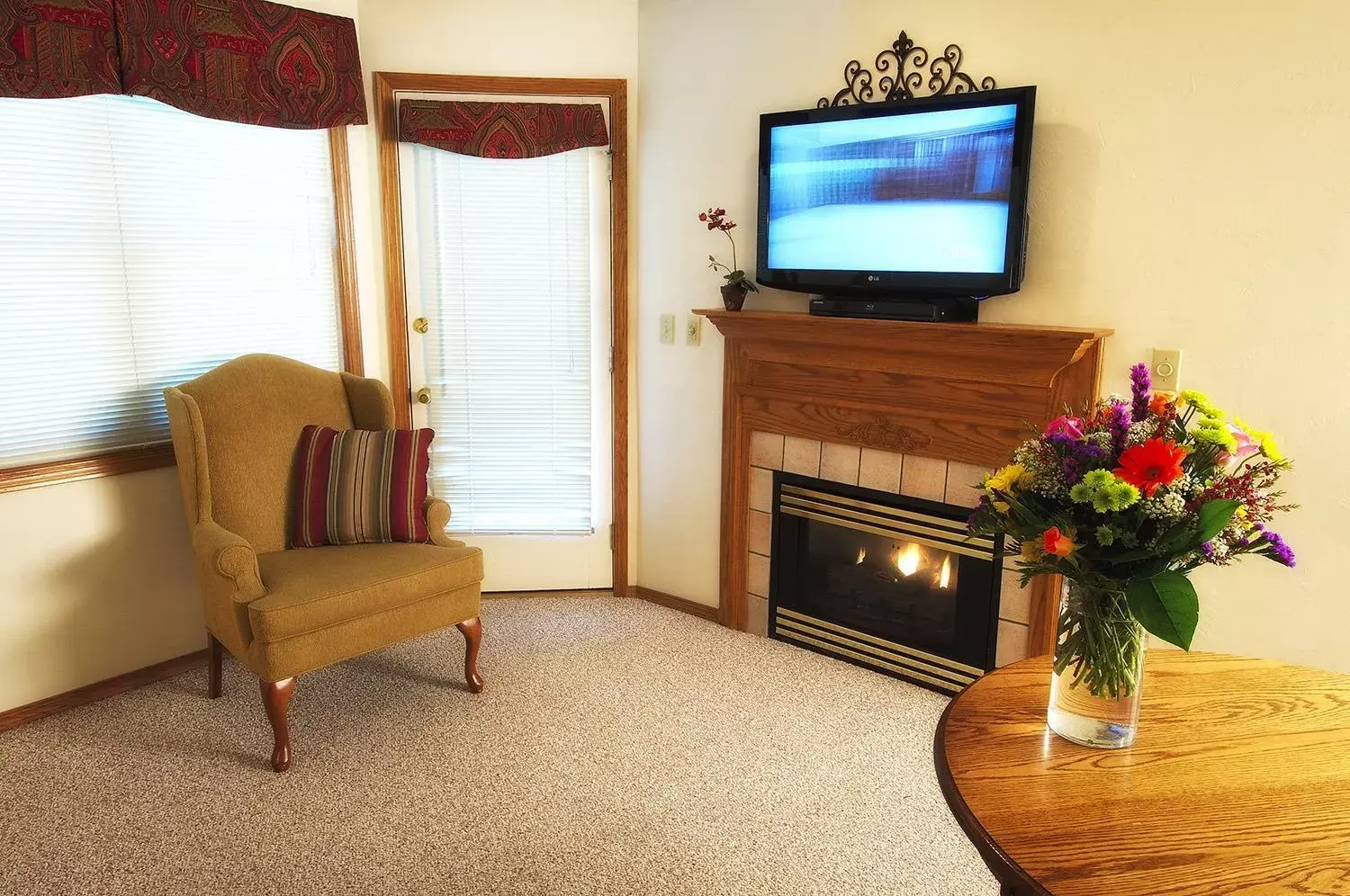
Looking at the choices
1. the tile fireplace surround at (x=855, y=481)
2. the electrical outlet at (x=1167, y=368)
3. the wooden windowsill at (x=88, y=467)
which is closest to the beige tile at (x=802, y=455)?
the tile fireplace surround at (x=855, y=481)

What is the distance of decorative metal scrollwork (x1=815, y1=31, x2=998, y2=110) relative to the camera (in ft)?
8.96

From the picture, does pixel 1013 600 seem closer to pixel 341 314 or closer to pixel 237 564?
pixel 237 564

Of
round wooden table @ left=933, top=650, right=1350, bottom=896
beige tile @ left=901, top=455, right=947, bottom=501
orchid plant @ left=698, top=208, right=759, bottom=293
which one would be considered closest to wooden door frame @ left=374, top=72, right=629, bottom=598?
orchid plant @ left=698, top=208, right=759, bottom=293

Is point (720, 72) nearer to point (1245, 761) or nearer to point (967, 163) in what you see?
point (967, 163)

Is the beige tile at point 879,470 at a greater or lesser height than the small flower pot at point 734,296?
lesser

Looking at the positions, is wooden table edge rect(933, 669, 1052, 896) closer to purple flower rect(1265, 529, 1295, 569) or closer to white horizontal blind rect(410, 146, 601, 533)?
purple flower rect(1265, 529, 1295, 569)

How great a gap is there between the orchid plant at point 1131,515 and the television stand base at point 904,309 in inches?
56.2

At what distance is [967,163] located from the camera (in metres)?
2.66

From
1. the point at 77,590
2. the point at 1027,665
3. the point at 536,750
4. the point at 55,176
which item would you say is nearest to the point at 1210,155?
the point at 1027,665

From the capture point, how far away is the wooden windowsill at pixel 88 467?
2.73m

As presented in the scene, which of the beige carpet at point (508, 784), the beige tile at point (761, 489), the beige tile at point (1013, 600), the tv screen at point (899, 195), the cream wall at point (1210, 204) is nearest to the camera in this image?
the beige carpet at point (508, 784)

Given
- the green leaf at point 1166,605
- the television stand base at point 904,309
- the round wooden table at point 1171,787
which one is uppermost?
the television stand base at point 904,309

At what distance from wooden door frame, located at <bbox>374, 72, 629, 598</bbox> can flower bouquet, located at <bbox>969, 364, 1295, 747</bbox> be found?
2435 mm

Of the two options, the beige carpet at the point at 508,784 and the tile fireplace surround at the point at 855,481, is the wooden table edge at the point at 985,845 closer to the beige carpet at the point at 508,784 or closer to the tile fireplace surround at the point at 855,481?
the beige carpet at the point at 508,784
